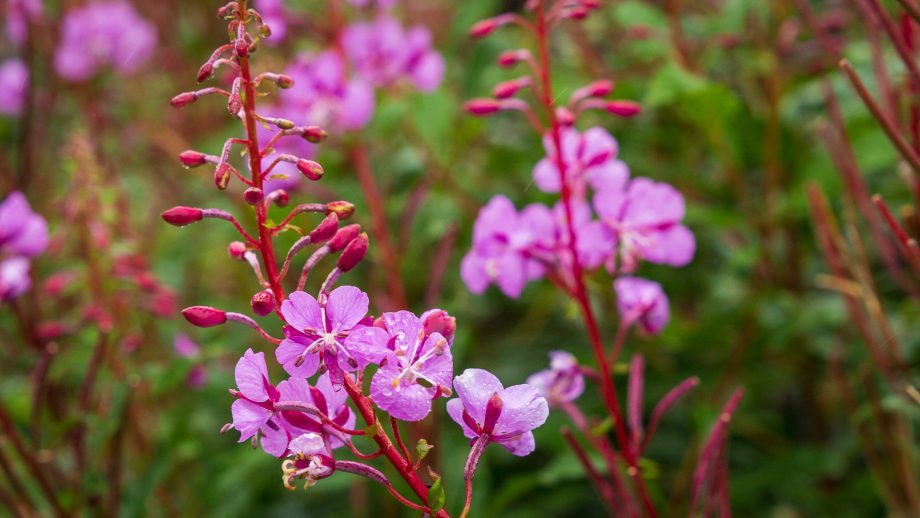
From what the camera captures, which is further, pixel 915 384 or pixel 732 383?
pixel 732 383

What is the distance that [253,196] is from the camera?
77cm

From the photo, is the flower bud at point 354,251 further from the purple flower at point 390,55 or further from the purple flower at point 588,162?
the purple flower at point 390,55

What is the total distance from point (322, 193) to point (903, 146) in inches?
48.7

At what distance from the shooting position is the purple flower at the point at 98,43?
8.86ft

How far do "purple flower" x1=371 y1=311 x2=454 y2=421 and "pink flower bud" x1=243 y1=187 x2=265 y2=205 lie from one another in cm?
15

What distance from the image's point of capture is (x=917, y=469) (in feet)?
5.56

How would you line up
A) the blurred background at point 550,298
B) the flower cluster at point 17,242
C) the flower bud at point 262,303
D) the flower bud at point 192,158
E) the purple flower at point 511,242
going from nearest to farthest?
the flower bud at point 262,303 → the flower bud at point 192,158 → the purple flower at point 511,242 → the flower cluster at point 17,242 → the blurred background at point 550,298

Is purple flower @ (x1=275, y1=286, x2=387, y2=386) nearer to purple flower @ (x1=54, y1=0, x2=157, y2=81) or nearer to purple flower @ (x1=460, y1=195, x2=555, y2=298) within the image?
purple flower @ (x1=460, y1=195, x2=555, y2=298)

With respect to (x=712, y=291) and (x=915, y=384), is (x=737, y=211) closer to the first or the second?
(x=712, y=291)

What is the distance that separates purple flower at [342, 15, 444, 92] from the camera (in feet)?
7.06

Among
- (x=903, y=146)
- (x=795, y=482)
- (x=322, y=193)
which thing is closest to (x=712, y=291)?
(x=795, y=482)

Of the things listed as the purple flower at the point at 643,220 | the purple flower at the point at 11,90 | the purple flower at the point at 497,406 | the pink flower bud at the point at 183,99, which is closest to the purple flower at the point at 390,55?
the purple flower at the point at 643,220

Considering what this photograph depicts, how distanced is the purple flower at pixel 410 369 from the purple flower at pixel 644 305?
51 centimetres

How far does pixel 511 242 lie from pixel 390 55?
1.06m
